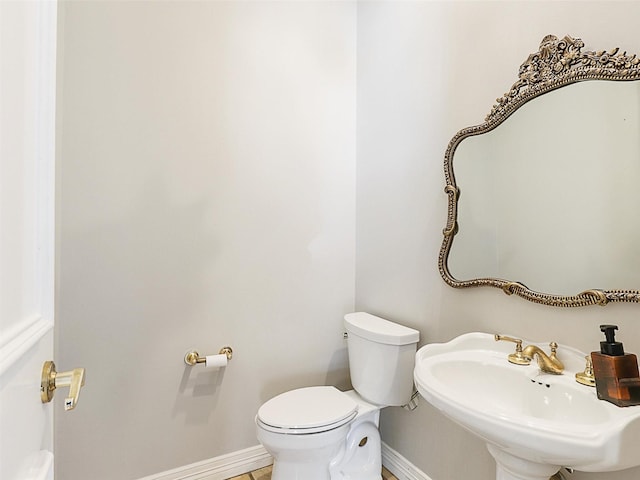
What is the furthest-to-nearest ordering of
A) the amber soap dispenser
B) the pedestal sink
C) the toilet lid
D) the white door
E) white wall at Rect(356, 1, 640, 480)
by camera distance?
the toilet lid, white wall at Rect(356, 1, 640, 480), the amber soap dispenser, the pedestal sink, the white door

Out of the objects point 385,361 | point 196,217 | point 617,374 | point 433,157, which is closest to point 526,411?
point 617,374

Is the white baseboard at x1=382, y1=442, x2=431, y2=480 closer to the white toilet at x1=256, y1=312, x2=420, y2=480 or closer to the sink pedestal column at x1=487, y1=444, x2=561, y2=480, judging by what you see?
the white toilet at x1=256, y1=312, x2=420, y2=480

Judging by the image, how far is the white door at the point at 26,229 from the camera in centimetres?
42

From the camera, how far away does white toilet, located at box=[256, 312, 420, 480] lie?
1.39 metres

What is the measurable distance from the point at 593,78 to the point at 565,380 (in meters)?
0.91

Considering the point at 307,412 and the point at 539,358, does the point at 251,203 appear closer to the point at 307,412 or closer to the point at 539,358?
the point at 307,412

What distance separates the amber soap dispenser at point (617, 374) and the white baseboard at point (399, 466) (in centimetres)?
104

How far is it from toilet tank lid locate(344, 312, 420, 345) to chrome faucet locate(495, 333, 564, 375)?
0.45 metres

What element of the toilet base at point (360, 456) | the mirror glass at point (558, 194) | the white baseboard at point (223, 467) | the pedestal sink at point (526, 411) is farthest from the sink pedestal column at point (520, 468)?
the white baseboard at point (223, 467)

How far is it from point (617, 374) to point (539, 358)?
250mm

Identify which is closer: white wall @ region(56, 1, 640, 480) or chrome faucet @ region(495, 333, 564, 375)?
chrome faucet @ region(495, 333, 564, 375)

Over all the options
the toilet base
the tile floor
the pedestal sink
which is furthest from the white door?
the tile floor

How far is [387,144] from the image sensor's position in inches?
73.9

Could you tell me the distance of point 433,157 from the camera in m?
1.60
